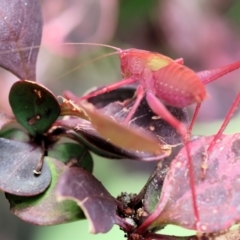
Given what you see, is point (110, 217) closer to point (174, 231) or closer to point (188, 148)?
point (188, 148)

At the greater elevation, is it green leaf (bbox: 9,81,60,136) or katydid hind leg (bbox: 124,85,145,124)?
katydid hind leg (bbox: 124,85,145,124)

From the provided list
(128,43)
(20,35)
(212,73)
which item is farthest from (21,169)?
(128,43)

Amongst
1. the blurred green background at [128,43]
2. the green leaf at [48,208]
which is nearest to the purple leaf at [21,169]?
the green leaf at [48,208]

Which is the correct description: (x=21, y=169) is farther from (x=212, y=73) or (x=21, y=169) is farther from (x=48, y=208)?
(x=212, y=73)

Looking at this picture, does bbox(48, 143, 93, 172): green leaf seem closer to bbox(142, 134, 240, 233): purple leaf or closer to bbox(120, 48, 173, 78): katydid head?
bbox(142, 134, 240, 233): purple leaf

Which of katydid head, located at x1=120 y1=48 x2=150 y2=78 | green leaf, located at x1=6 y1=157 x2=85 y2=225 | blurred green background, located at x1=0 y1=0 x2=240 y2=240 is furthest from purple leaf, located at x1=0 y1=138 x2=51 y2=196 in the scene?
blurred green background, located at x1=0 y1=0 x2=240 y2=240

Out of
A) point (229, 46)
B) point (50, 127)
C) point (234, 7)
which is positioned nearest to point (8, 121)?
point (50, 127)
